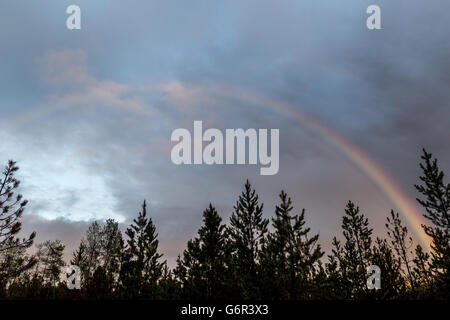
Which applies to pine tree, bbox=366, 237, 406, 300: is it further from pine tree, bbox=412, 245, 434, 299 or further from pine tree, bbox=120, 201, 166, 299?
pine tree, bbox=120, 201, 166, 299

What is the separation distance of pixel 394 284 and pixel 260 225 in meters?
16.8

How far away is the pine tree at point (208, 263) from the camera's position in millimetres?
Answer: 23894

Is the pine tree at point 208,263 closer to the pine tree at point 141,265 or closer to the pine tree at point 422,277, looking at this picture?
the pine tree at point 141,265

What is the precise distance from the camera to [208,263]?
25.9 meters

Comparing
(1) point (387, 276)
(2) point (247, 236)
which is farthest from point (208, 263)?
(1) point (387, 276)

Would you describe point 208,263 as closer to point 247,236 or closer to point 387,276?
point 247,236

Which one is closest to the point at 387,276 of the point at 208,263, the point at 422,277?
the point at 422,277

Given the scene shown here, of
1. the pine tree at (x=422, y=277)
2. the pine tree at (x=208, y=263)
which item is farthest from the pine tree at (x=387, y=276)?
the pine tree at (x=208, y=263)

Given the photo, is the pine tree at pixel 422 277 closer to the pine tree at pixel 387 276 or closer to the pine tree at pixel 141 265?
the pine tree at pixel 387 276

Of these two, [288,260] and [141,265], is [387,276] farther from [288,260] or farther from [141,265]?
[141,265]
